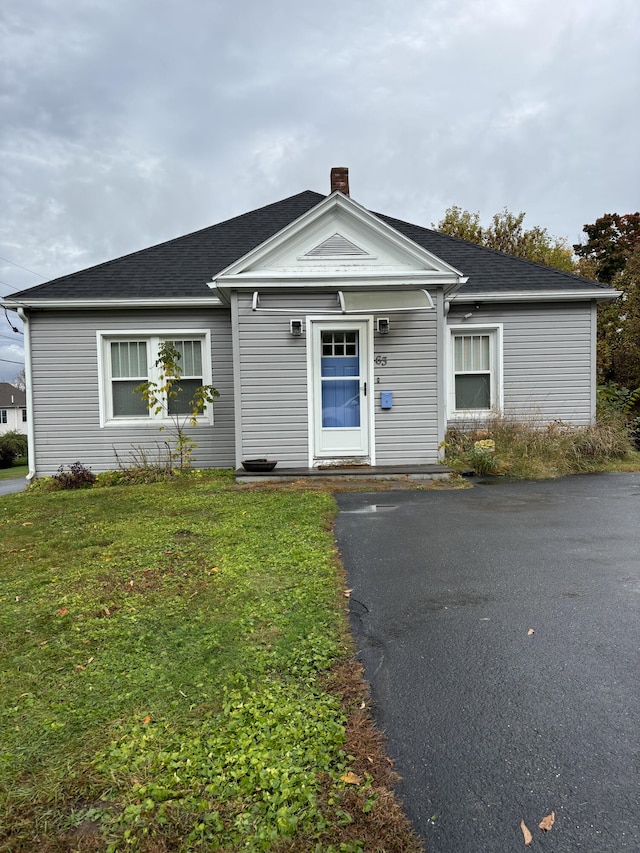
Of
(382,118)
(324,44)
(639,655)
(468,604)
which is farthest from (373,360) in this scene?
(382,118)

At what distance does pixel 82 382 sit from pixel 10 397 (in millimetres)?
52794

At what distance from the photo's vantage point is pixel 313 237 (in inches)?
333

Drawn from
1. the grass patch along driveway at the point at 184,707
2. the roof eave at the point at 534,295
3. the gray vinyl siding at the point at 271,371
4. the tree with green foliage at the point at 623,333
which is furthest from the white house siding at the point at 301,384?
the tree with green foliage at the point at 623,333

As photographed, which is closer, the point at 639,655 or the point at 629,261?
the point at 639,655

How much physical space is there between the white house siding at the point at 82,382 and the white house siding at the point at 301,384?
1.78m

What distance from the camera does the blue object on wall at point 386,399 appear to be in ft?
27.6

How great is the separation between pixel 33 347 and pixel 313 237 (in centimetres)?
586

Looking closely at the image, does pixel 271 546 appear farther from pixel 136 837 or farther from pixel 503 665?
pixel 136 837

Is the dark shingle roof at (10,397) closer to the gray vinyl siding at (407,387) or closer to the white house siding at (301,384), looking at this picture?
the white house siding at (301,384)

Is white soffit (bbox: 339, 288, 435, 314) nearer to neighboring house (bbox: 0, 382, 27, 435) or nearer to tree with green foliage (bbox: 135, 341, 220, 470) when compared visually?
tree with green foliage (bbox: 135, 341, 220, 470)

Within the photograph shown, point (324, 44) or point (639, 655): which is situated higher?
point (324, 44)

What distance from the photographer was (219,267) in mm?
10781

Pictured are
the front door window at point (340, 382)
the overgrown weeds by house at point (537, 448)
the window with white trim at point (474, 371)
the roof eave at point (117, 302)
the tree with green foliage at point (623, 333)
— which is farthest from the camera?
the tree with green foliage at point (623, 333)

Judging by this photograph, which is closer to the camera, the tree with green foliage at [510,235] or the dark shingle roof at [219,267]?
the dark shingle roof at [219,267]
